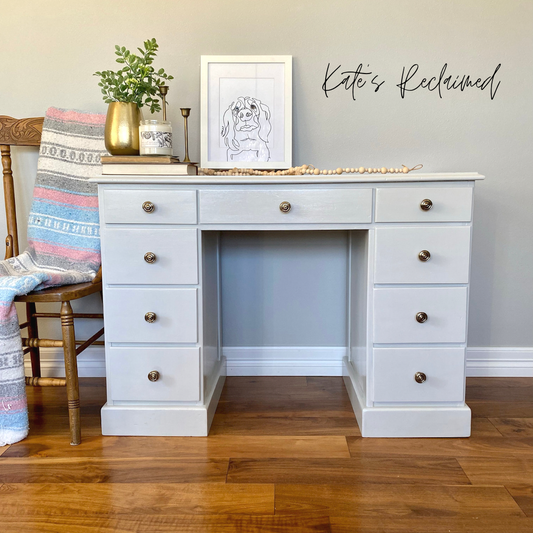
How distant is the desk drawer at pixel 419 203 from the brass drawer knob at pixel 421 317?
284 millimetres

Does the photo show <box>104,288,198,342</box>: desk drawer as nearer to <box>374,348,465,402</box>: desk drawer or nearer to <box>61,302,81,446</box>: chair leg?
<box>61,302,81,446</box>: chair leg

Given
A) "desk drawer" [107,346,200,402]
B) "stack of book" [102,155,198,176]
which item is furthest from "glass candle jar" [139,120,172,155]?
"desk drawer" [107,346,200,402]

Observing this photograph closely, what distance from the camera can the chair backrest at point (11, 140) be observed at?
6.00 ft

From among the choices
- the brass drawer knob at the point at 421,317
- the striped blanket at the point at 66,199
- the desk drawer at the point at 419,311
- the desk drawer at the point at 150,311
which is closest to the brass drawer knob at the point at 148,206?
the desk drawer at the point at 150,311

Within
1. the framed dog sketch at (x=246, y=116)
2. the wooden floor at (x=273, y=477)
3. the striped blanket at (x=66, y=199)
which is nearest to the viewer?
the wooden floor at (x=273, y=477)

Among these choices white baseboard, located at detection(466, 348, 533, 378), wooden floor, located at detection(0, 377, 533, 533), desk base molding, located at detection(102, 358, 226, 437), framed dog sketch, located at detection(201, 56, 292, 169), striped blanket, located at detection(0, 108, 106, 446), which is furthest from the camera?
white baseboard, located at detection(466, 348, 533, 378)

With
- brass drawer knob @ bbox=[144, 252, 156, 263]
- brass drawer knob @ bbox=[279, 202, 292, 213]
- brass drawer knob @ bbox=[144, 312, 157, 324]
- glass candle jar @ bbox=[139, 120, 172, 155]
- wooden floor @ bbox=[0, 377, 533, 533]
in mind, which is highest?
glass candle jar @ bbox=[139, 120, 172, 155]

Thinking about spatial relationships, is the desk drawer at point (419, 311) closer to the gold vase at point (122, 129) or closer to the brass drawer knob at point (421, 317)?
the brass drawer knob at point (421, 317)

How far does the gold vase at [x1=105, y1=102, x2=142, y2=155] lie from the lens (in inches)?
62.6

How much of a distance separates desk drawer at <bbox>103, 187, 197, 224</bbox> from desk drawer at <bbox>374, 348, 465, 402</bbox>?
728 mm

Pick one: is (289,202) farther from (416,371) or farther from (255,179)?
(416,371)

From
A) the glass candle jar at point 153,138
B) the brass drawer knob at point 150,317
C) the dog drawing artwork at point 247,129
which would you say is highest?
the dog drawing artwork at point 247,129

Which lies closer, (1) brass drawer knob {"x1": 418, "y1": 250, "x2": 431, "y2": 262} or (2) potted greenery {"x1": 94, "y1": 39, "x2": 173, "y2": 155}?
(1) brass drawer knob {"x1": 418, "y1": 250, "x2": 431, "y2": 262}

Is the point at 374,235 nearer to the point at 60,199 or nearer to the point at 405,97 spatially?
the point at 405,97
